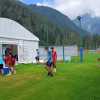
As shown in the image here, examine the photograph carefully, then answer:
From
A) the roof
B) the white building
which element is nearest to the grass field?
the white building

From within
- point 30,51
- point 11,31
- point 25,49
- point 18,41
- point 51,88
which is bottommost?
point 51,88

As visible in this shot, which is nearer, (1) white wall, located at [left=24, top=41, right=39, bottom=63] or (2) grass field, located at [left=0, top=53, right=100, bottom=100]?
(2) grass field, located at [left=0, top=53, right=100, bottom=100]

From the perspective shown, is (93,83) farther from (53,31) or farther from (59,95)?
(53,31)

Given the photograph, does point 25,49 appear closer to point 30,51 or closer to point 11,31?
point 30,51

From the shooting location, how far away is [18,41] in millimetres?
42531

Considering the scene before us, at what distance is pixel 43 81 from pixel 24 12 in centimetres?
12278

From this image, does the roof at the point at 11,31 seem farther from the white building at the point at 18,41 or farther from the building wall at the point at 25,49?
the building wall at the point at 25,49

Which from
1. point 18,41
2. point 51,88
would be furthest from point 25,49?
point 51,88

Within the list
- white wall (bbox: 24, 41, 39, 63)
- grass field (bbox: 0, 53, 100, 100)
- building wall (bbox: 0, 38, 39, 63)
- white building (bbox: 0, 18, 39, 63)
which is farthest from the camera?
white wall (bbox: 24, 41, 39, 63)

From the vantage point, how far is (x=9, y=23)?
42.3m

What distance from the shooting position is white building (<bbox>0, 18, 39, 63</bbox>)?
3938 centimetres

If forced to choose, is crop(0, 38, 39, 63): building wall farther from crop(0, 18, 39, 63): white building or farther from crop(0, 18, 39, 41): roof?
crop(0, 18, 39, 41): roof

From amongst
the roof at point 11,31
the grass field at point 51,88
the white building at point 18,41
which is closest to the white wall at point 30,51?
the white building at point 18,41

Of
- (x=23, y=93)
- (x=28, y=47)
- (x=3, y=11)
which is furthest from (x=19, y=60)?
(x=3, y=11)
